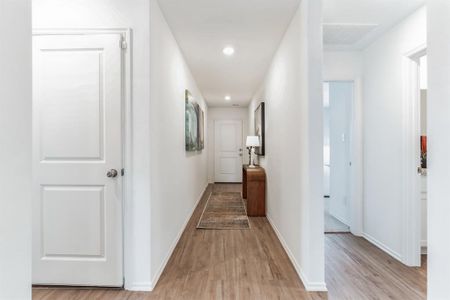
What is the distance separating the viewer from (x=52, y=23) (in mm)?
1957

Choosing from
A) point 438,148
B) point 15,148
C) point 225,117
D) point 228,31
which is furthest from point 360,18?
point 225,117

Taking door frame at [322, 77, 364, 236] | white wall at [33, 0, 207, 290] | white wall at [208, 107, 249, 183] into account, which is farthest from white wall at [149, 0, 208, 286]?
white wall at [208, 107, 249, 183]

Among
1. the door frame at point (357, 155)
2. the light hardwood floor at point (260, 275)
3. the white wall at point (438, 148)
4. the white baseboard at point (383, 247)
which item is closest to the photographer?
the white wall at point (438, 148)

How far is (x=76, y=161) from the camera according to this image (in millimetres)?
1949

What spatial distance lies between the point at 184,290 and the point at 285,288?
2.63 feet

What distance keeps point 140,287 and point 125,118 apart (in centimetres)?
134

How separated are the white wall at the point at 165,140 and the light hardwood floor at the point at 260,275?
204 millimetres

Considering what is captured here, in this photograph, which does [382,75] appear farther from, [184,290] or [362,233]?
[184,290]

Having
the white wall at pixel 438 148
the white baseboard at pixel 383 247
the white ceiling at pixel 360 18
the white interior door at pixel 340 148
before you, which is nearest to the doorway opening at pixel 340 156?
the white interior door at pixel 340 148

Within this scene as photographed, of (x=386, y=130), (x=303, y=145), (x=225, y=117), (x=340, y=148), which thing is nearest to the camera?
(x=303, y=145)

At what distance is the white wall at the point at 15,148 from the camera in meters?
0.81

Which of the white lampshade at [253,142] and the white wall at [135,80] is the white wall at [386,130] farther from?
the white wall at [135,80]

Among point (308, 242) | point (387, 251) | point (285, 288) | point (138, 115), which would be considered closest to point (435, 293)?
point (308, 242)

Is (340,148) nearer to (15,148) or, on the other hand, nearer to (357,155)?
(357,155)
